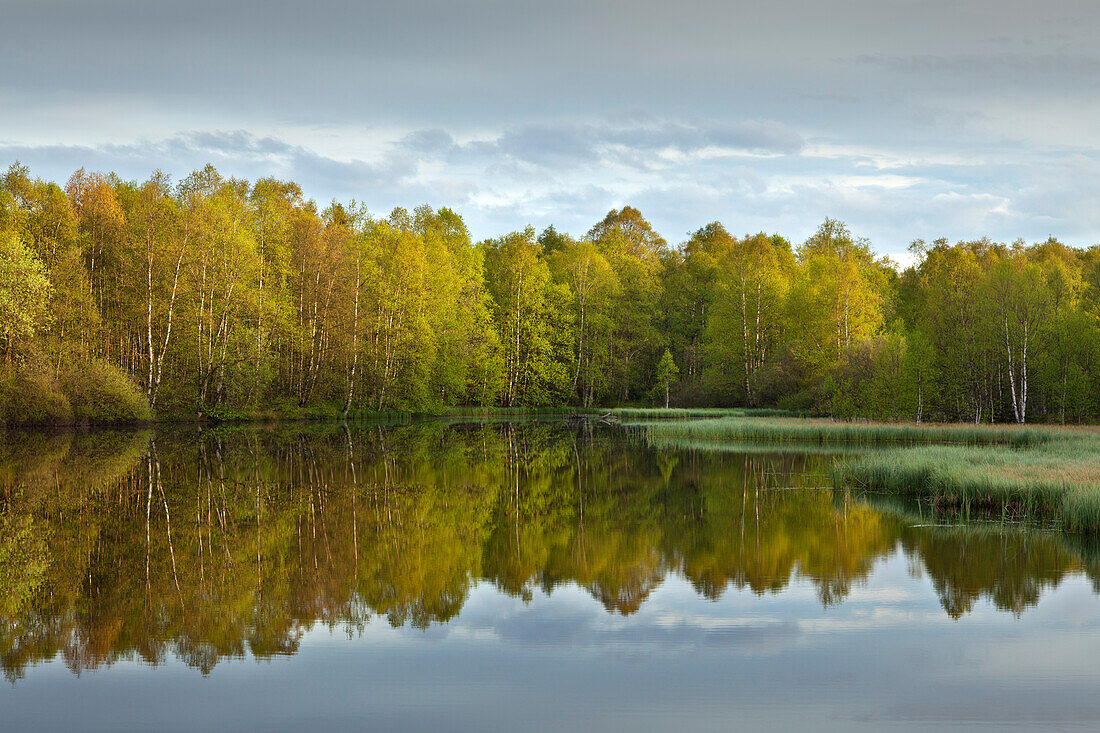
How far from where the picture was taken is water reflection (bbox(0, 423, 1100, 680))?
9320 mm

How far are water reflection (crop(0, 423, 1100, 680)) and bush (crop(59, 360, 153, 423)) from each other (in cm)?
1372

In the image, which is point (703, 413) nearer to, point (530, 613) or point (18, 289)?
point (18, 289)

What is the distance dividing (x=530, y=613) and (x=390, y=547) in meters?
3.95

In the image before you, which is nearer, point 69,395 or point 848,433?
point 848,433

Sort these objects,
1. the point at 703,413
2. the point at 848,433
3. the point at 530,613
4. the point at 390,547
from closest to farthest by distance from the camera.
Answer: the point at 530,613, the point at 390,547, the point at 848,433, the point at 703,413

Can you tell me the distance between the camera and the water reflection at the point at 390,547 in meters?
9.32

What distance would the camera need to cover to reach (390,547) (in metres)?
13.0

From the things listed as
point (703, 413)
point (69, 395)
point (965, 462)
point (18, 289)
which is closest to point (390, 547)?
point (965, 462)

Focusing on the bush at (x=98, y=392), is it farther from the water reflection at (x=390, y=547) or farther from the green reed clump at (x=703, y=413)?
the green reed clump at (x=703, y=413)

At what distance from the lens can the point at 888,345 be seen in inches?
1489

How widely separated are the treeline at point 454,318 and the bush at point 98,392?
0.33ft

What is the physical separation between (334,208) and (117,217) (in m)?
19.5

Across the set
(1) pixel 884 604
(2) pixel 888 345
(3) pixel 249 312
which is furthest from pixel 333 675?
(3) pixel 249 312

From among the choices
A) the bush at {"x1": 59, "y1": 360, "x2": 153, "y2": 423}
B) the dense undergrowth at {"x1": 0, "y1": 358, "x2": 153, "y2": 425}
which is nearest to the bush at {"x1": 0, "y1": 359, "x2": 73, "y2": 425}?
the dense undergrowth at {"x1": 0, "y1": 358, "x2": 153, "y2": 425}
